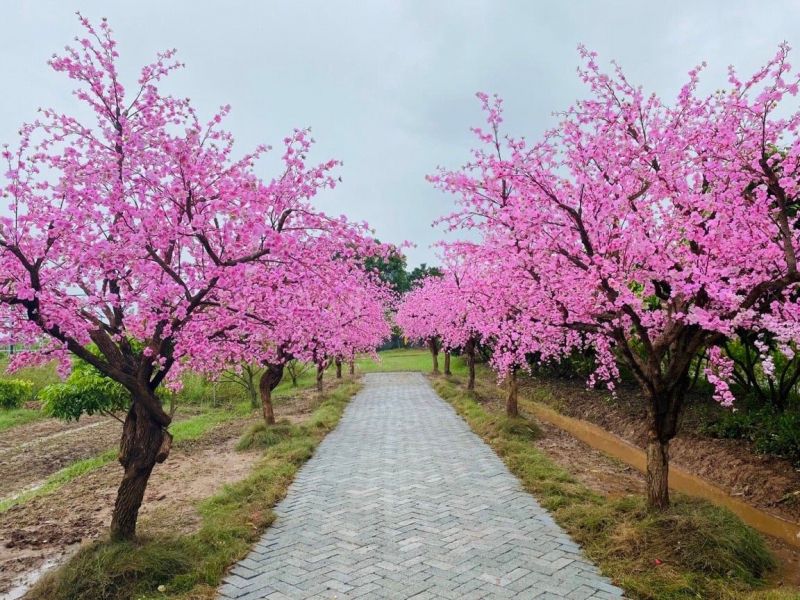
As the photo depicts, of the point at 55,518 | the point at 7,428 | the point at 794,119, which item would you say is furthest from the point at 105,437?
the point at 794,119

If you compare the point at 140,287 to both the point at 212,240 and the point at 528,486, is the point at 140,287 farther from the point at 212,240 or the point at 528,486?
the point at 528,486

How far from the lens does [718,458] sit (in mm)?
10125

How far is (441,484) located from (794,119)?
6.49 m

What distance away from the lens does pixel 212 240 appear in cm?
589

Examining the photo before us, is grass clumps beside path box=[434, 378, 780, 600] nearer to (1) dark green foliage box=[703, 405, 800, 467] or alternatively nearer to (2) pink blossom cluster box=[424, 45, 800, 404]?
(2) pink blossom cluster box=[424, 45, 800, 404]

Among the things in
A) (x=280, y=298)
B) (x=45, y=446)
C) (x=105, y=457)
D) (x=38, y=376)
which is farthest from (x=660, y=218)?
(x=38, y=376)

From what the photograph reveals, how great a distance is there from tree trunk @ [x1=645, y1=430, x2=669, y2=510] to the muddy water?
6.92ft

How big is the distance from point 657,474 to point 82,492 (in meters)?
8.74

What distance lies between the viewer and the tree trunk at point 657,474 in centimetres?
656

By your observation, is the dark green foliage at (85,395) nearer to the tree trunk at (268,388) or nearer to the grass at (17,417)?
the tree trunk at (268,388)

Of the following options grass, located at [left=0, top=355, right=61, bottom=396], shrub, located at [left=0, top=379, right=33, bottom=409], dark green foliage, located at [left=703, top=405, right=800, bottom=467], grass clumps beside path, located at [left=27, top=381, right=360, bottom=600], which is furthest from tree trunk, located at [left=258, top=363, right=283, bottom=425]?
grass, located at [left=0, top=355, right=61, bottom=396]

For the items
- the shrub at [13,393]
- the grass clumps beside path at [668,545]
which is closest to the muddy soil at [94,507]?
the grass clumps beside path at [668,545]

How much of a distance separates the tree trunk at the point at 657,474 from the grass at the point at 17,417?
61.9 feet

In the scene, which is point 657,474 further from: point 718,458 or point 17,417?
point 17,417
